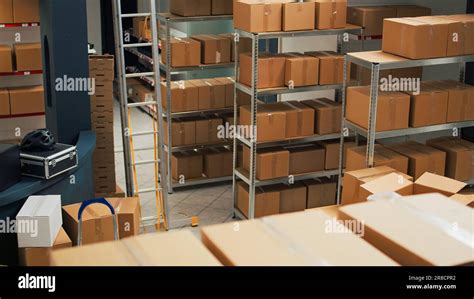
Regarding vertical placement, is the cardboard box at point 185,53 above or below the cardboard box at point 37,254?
above

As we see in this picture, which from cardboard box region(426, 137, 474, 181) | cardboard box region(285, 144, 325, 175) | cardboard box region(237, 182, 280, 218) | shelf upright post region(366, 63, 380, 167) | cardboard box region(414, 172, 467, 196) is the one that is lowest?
cardboard box region(237, 182, 280, 218)

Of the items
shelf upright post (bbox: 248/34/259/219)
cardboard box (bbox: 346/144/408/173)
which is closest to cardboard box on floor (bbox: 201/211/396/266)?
cardboard box (bbox: 346/144/408/173)

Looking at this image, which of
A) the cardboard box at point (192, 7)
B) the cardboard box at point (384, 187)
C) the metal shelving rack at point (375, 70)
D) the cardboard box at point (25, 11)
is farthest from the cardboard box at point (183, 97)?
the cardboard box at point (384, 187)

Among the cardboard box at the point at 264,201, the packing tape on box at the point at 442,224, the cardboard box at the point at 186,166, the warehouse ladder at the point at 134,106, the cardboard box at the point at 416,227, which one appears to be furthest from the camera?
the cardboard box at the point at 186,166

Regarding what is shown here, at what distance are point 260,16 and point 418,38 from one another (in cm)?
181

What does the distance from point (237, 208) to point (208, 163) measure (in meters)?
1.11

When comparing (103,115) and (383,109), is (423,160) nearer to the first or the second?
(383,109)

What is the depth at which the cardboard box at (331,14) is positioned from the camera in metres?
7.08

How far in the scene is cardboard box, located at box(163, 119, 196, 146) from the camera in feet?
27.7

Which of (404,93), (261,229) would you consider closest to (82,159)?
(404,93)

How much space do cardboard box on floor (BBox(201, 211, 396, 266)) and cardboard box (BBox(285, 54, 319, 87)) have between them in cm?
451

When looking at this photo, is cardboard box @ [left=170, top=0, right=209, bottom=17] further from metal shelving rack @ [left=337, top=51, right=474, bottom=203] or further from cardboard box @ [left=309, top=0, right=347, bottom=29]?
metal shelving rack @ [left=337, top=51, right=474, bottom=203]

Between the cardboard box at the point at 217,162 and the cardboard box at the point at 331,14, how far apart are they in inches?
93.3

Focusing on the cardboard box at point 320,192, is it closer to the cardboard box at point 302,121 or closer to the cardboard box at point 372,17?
the cardboard box at point 302,121
